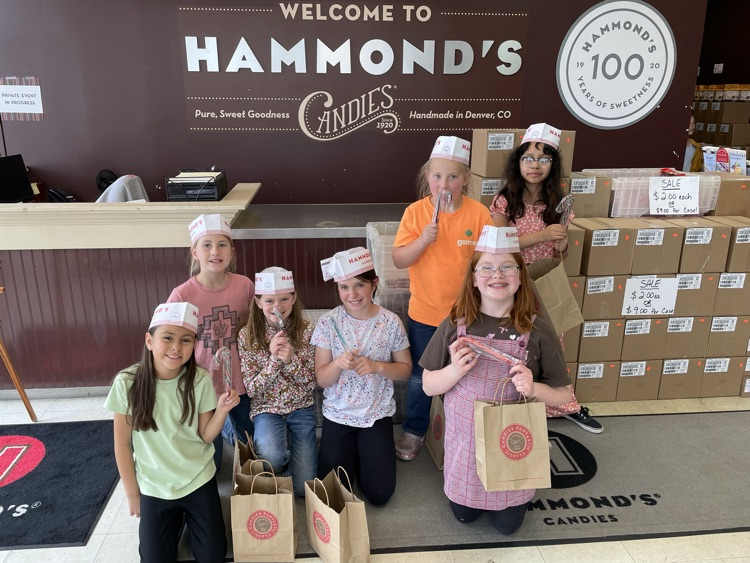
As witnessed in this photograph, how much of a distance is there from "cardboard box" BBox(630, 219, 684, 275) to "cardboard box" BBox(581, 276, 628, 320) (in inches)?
4.7

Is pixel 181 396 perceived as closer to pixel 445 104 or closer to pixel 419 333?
pixel 419 333

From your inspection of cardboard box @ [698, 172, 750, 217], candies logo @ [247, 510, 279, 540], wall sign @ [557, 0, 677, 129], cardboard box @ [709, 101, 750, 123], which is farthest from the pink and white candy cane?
cardboard box @ [709, 101, 750, 123]

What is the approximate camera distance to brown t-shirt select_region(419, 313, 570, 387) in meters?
2.07

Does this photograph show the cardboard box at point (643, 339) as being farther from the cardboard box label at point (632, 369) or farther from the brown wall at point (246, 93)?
the brown wall at point (246, 93)

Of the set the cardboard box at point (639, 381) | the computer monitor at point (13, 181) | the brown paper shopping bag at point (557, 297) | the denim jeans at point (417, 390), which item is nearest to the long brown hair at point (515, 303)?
the denim jeans at point (417, 390)

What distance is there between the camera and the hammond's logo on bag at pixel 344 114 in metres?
4.30

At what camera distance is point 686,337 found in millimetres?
3160

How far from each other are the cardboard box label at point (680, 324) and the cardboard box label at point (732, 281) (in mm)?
254

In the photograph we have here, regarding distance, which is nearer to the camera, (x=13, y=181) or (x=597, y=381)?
(x=597, y=381)

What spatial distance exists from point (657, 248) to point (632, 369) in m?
0.69

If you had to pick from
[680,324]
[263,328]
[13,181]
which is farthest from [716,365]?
[13,181]

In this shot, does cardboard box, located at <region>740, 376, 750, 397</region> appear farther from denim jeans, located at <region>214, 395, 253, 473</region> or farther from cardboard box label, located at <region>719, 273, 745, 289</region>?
denim jeans, located at <region>214, 395, 253, 473</region>

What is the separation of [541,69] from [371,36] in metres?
1.35

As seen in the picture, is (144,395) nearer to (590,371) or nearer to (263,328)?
(263,328)
